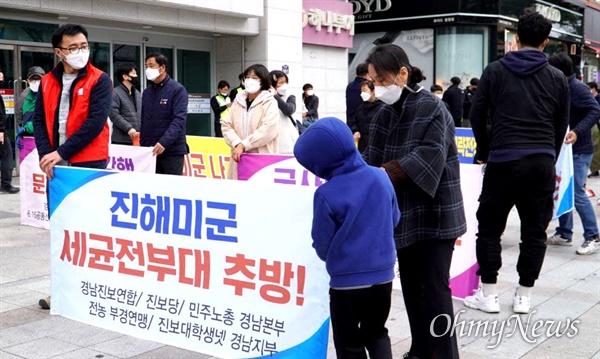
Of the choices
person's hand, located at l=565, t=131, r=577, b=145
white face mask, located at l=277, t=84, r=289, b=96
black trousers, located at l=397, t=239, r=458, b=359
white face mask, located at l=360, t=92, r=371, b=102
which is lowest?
Answer: black trousers, located at l=397, t=239, r=458, b=359

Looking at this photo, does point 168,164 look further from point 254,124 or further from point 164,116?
point 254,124

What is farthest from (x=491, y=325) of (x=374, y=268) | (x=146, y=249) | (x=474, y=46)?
(x=474, y=46)

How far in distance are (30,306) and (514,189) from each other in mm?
3574

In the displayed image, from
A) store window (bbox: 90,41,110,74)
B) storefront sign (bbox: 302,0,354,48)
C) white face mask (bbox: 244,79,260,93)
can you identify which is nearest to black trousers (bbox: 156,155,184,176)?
white face mask (bbox: 244,79,260,93)

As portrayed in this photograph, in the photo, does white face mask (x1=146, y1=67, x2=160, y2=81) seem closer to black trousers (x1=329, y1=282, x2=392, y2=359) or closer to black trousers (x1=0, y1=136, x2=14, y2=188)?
black trousers (x1=329, y1=282, x2=392, y2=359)

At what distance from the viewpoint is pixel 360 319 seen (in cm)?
327

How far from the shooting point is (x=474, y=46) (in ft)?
78.5

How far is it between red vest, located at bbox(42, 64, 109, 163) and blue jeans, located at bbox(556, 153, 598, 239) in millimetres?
4953

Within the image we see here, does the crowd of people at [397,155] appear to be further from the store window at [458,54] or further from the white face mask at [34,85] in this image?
the store window at [458,54]

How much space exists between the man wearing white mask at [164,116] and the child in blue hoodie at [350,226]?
151 inches

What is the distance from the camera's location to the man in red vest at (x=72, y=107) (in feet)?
16.5

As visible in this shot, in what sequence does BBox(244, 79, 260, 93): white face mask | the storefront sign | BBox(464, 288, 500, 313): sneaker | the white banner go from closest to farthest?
BBox(464, 288, 500, 313): sneaker, BBox(244, 79, 260, 93): white face mask, the white banner, the storefront sign

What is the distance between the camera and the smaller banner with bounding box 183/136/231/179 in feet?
27.2

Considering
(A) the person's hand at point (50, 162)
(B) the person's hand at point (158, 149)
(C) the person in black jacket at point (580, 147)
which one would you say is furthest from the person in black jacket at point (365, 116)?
(A) the person's hand at point (50, 162)
